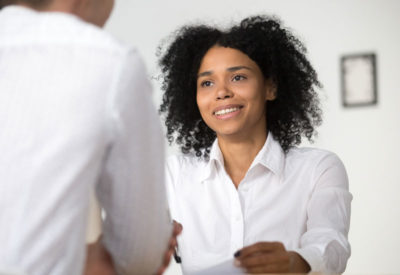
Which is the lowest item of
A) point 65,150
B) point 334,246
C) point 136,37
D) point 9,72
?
point 334,246

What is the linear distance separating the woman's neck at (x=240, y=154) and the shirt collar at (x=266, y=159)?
0.04 m

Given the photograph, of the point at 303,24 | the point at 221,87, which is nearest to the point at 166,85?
the point at 221,87

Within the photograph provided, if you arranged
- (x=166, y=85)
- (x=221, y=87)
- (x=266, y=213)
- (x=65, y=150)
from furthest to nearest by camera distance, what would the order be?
(x=166, y=85), (x=221, y=87), (x=266, y=213), (x=65, y=150)

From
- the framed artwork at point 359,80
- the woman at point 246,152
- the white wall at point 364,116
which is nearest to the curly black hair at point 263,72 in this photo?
the woman at point 246,152

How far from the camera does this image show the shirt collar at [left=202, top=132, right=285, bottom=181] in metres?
2.03

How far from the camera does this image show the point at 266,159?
6.69ft

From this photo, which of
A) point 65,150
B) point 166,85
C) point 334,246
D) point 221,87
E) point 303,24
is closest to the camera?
point 65,150

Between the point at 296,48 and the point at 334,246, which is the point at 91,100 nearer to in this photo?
the point at 334,246

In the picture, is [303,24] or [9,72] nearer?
[9,72]

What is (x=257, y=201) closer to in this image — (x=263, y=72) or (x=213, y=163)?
(x=213, y=163)

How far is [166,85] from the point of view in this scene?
2.50 metres

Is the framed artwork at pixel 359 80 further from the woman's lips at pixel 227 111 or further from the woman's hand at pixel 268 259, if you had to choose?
the woman's hand at pixel 268 259

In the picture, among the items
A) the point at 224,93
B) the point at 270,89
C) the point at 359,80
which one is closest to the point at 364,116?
the point at 359,80

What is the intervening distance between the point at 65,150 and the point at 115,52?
0.15 m
